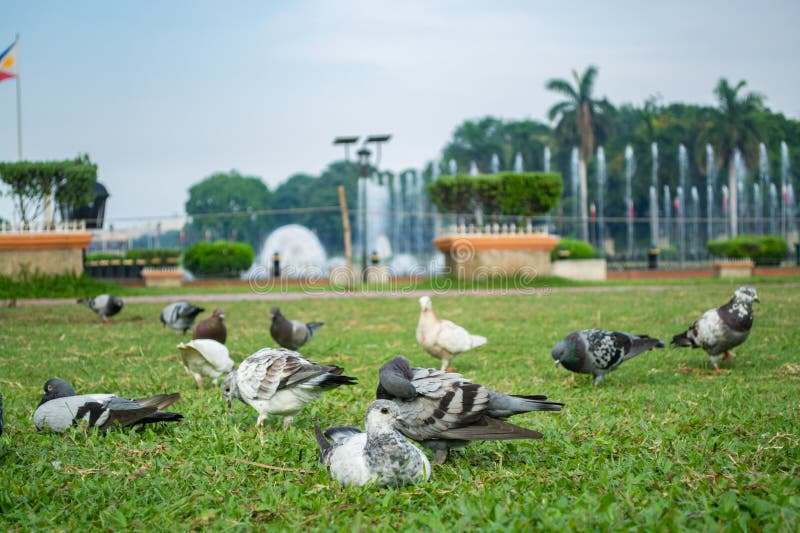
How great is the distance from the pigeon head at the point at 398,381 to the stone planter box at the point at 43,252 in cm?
1918

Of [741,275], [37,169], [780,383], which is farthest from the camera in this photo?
[741,275]

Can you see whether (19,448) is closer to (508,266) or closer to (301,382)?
(301,382)

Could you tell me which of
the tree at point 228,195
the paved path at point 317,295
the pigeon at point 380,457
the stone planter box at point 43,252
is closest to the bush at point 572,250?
the paved path at point 317,295

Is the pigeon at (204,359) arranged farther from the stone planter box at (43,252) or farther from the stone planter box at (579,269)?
the stone planter box at (579,269)

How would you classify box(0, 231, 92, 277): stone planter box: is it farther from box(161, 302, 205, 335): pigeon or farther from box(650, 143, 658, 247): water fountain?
box(650, 143, 658, 247): water fountain

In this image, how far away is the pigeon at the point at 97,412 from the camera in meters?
5.12

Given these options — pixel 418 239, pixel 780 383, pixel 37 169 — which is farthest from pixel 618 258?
pixel 780 383

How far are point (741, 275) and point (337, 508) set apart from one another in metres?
26.9

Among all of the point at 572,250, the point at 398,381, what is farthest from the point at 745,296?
the point at 572,250

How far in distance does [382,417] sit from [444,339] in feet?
13.9

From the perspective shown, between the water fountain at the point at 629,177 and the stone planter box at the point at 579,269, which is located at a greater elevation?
the water fountain at the point at 629,177

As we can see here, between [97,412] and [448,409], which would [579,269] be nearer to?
[97,412]

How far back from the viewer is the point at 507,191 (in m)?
30.7

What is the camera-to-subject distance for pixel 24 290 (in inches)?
782
